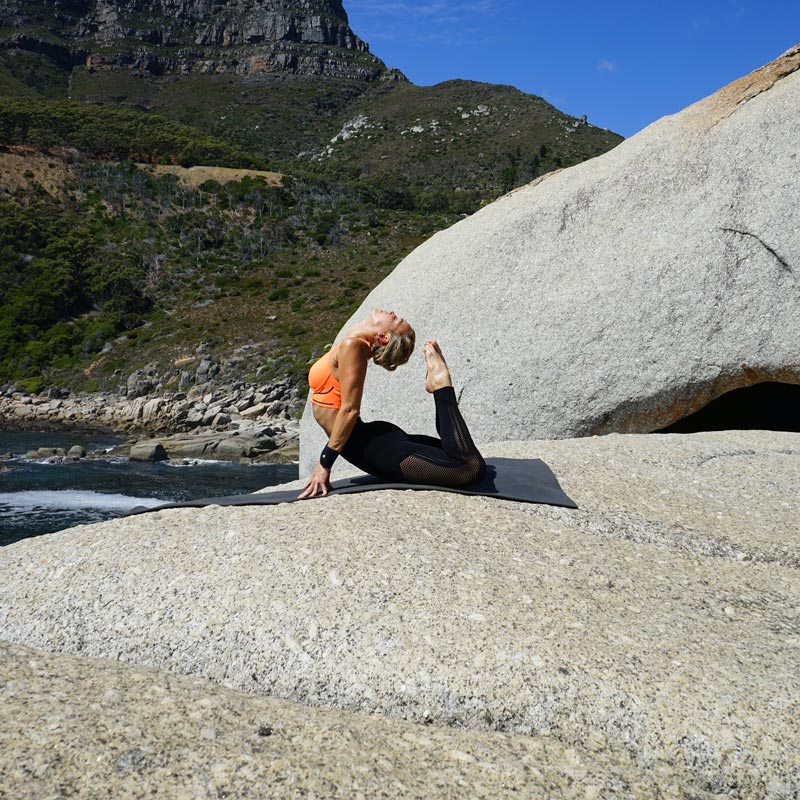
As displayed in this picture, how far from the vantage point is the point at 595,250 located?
786 centimetres

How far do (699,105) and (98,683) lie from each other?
322 inches

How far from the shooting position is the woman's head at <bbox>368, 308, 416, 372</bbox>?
15.9 feet

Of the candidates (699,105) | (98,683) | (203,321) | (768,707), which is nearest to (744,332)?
(699,105)

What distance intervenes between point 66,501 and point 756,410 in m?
17.3

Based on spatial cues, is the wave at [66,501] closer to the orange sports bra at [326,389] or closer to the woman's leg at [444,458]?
the orange sports bra at [326,389]

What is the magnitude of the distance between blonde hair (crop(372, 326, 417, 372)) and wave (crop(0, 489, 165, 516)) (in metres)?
14.9

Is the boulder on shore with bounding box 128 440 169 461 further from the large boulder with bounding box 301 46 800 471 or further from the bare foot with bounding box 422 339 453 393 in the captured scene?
the bare foot with bounding box 422 339 453 393

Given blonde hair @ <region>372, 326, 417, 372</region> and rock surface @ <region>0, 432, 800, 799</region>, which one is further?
blonde hair @ <region>372, 326, 417, 372</region>

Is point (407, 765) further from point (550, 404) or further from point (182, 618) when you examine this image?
point (550, 404)

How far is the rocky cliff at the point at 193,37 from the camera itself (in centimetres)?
10812

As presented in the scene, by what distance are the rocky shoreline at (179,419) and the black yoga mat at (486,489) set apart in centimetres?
2124

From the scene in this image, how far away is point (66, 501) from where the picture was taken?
20.0 metres

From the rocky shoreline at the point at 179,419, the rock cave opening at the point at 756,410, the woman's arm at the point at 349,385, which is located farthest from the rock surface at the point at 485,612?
the rocky shoreline at the point at 179,419

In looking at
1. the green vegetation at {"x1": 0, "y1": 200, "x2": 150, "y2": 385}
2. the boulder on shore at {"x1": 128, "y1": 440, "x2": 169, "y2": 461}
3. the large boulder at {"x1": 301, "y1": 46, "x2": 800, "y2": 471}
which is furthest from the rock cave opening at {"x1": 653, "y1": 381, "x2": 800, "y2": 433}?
the green vegetation at {"x1": 0, "y1": 200, "x2": 150, "y2": 385}
